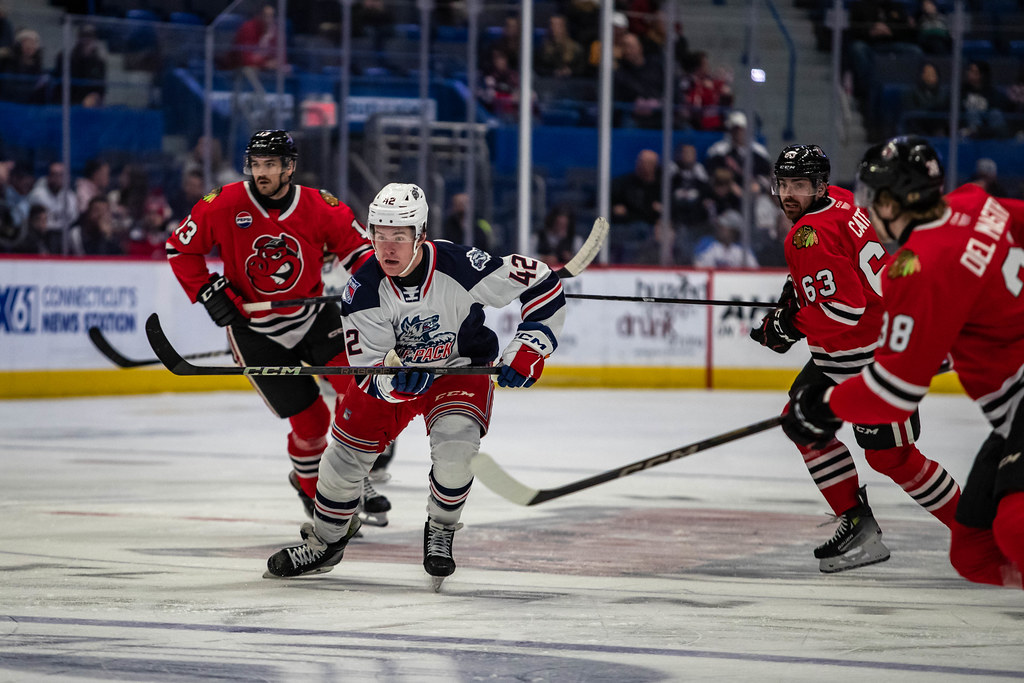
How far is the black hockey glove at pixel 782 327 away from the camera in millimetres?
4062

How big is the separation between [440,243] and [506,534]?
1.21 m

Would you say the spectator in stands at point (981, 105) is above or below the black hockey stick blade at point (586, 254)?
above

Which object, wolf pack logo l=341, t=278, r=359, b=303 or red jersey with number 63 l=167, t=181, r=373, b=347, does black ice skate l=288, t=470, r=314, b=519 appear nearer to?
red jersey with number 63 l=167, t=181, r=373, b=347

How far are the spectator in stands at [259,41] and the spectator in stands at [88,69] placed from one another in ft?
3.28

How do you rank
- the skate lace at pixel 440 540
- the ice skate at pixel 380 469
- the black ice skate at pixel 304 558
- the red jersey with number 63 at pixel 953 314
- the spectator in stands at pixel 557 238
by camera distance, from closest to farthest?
the red jersey with number 63 at pixel 953 314, the skate lace at pixel 440 540, the black ice skate at pixel 304 558, the ice skate at pixel 380 469, the spectator in stands at pixel 557 238

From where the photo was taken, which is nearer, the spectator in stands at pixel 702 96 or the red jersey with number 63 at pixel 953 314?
the red jersey with number 63 at pixel 953 314

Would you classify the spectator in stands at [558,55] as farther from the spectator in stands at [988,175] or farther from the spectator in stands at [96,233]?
the spectator in stands at [96,233]

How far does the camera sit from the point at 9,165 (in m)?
9.11

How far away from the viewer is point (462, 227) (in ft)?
34.0

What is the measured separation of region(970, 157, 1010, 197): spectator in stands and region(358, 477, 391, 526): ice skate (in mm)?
7531

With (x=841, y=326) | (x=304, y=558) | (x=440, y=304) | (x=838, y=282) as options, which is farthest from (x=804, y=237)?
(x=304, y=558)

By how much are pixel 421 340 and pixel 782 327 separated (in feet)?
3.67

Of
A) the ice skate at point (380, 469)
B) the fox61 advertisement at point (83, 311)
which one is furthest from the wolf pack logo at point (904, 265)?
the fox61 advertisement at point (83, 311)

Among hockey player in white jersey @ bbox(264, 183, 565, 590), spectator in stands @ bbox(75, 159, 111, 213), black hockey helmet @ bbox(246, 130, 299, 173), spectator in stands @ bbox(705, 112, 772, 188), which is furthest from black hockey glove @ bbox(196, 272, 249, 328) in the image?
spectator in stands @ bbox(705, 112, 772, 188)
